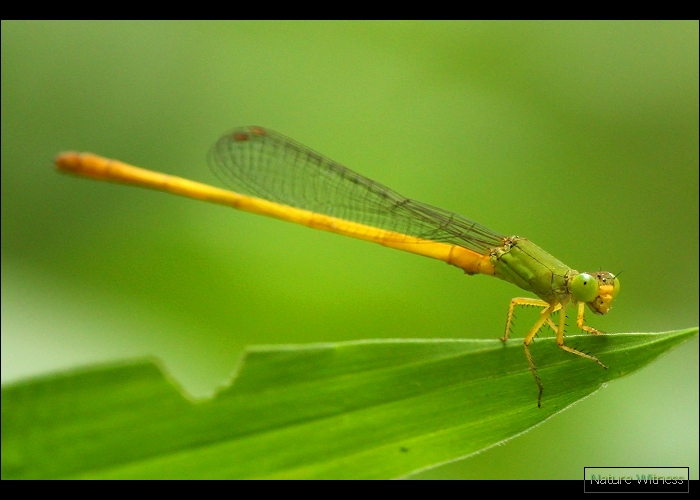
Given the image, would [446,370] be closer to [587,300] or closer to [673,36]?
[587,300]

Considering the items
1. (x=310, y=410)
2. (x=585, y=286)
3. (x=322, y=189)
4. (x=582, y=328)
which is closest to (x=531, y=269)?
(x=585, y=286)


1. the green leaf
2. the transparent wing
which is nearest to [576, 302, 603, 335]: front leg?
the transparent wing

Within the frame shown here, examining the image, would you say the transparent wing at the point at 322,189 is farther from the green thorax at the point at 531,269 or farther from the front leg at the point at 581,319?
the front leg at the point at 581,319

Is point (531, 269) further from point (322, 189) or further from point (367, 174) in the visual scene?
point (367, 174)

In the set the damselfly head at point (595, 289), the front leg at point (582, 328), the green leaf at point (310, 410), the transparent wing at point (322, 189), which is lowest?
the green leaf at point (310, 410)

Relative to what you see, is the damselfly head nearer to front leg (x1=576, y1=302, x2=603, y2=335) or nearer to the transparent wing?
front leg (x1=576, y1=302, x2=603, y2=335)

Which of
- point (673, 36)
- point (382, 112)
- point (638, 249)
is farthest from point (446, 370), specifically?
point (673, 36)

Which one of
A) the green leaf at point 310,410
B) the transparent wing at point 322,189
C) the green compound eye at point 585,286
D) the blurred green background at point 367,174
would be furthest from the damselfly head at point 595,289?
the green leaf at point 310,410
